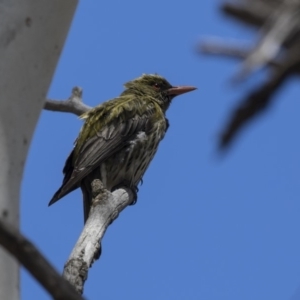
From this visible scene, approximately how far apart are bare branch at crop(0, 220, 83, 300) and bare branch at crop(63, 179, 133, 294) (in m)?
2.10

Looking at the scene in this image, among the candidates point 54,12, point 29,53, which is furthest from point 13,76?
point 54,12

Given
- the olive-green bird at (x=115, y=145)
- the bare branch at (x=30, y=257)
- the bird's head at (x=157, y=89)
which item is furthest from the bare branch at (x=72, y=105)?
the bare branch at (x=30, y=257)

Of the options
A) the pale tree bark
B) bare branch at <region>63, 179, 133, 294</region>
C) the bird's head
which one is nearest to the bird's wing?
the bird's head

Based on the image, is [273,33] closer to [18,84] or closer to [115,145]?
[18,84]

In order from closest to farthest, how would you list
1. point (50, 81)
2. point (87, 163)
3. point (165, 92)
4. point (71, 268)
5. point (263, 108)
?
point (263, 108) → point (50, 81) → point (71, 268) → point (87, 163) → point (165, 92)

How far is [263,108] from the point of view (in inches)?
41.7

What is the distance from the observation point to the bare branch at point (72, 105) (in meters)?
6.10

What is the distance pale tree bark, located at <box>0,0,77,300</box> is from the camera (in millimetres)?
2902

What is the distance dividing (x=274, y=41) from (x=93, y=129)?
6.05 metres

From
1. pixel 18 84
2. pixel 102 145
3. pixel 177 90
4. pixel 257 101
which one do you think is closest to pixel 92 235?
pixel 18 84

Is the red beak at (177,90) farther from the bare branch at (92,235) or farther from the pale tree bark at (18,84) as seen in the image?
the pale tree bark at (18,84)

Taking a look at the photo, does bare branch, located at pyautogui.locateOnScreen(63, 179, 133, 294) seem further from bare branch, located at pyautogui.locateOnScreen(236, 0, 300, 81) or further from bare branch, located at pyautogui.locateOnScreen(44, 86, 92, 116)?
bare branch, located at pyautogui.locateOnScreen(236, 0, 300, 81)

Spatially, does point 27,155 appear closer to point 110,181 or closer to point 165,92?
point 110,181

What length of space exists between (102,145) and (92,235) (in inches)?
115
